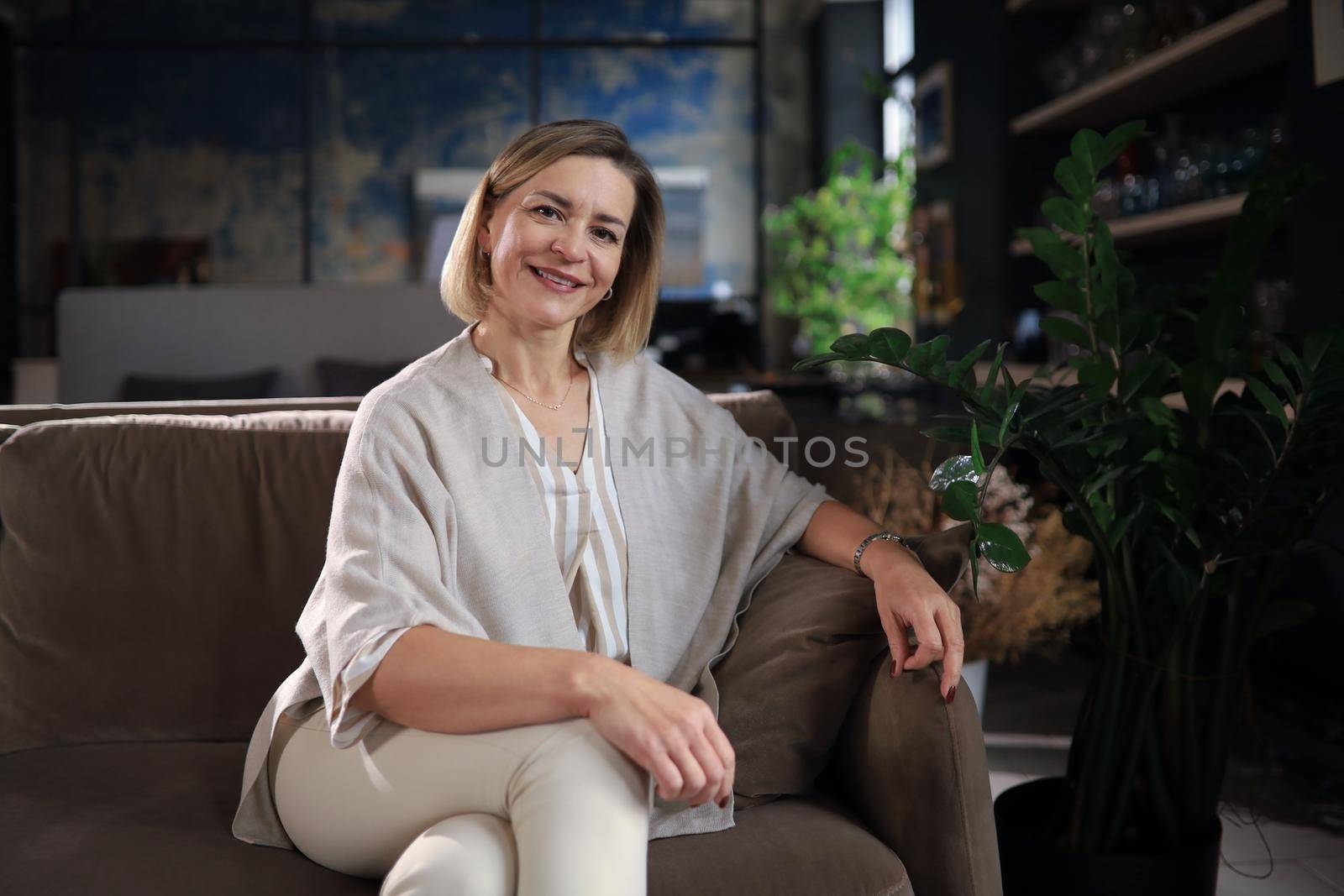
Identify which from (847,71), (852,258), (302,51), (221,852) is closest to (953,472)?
(221,852)

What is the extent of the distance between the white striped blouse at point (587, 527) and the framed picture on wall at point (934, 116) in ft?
13.8

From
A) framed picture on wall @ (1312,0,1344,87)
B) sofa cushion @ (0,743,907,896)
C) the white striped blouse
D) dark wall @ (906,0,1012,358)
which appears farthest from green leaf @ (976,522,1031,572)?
dark wall @ (906,0,1012,358)

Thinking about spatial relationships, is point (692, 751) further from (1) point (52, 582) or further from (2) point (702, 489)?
(1) point (52, 582)

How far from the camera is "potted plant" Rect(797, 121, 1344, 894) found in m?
1.42

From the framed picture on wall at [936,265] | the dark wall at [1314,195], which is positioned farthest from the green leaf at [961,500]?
the framed picture on wall at [936,265]

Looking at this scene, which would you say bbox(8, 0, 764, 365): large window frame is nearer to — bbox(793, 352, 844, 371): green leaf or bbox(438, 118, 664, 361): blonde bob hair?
bbox(438, 118, 664, 361): blonde bob hair

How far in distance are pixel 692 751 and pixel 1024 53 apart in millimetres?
4121

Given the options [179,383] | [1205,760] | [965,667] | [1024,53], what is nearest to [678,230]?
[1024,53]

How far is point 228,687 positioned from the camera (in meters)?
1.57

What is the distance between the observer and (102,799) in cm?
137

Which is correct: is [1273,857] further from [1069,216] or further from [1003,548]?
[1069,216]

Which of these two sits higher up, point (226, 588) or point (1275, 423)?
point (1275, 423)

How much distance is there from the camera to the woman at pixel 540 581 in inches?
43.1

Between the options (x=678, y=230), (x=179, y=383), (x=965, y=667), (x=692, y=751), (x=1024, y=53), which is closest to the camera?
(x=692, y=751)
